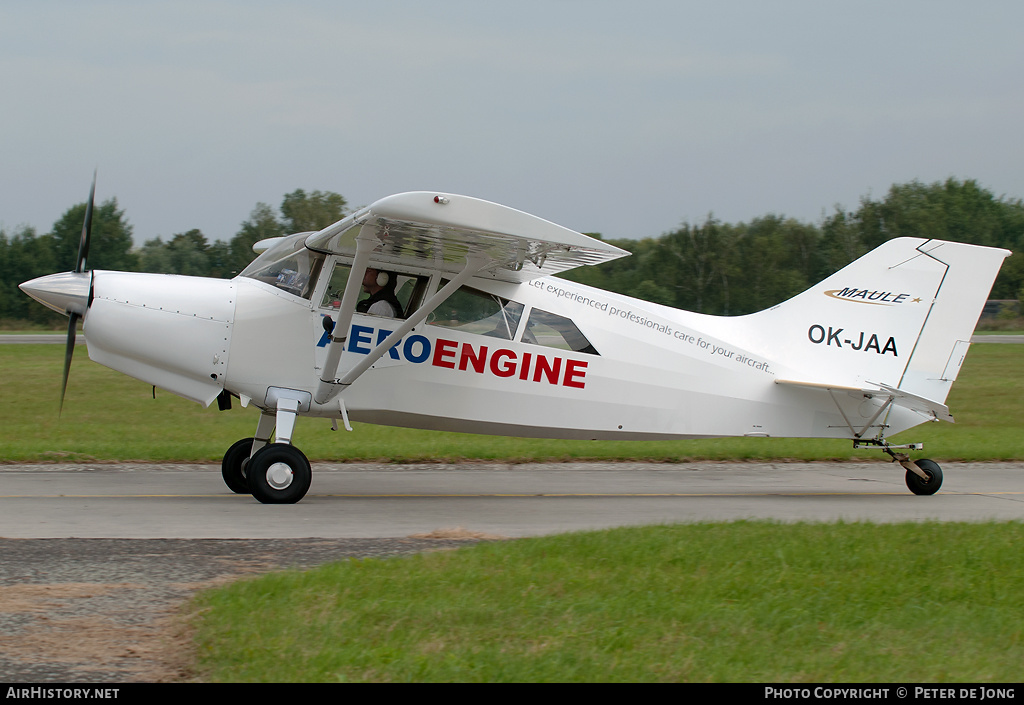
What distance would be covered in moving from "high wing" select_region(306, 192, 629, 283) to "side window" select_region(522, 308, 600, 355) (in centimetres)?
46

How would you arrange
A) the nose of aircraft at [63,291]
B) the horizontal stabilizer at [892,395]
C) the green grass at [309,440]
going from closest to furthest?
the nose of aircraft at [63,291] < the horizontal stabilizer at [892,395] < the green grass at [309,440]

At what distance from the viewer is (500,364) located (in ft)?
33.3

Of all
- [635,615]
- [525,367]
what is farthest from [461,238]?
[635,615]

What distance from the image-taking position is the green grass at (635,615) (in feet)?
13.7

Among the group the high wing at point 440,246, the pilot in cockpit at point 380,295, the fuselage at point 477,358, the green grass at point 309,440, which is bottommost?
the green grass at point 309,440

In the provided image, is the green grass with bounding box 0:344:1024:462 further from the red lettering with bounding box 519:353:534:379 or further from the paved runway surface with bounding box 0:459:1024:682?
the red lettering with bounding box 519:353:534:379

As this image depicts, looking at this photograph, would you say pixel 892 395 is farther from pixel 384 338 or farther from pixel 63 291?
pixel 63 291

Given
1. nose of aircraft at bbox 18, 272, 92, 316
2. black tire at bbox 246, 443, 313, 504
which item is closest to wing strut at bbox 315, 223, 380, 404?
black tire at bbox 246, 443, 313, 504

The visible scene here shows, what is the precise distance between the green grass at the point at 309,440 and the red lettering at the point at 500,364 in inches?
144

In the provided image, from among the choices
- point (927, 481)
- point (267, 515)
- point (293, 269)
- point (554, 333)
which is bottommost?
point (267, 515)

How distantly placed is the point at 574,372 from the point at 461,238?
7.64 feet

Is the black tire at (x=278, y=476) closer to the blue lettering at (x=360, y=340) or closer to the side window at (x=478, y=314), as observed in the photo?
the blue lettering at (x=360, y=340)

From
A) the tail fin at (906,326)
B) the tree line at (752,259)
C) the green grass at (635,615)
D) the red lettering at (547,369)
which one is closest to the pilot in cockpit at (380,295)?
the red lettering at (547,369)
